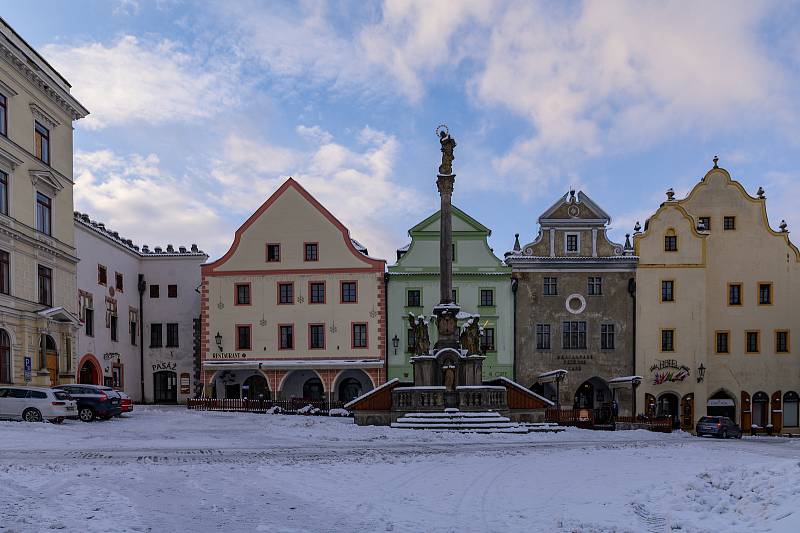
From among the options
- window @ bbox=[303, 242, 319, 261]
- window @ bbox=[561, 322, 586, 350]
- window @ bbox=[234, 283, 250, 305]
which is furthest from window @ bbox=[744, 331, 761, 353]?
window @ bbox=[234, 283, 250, 305]

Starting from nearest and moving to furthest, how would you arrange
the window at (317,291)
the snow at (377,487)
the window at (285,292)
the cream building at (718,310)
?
the snow at (377,487), the cream building at (718,310), the window at (317,291), the window at (285,292)

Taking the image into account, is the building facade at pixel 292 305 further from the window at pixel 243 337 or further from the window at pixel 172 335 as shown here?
Result: the window at pixel 172 335

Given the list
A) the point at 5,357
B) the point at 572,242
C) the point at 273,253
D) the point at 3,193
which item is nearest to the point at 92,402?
the point at 5,357

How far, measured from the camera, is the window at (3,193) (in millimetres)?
35156

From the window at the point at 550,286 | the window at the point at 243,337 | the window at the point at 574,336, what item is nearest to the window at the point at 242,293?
the window at the point at 243,337

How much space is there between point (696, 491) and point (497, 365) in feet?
118

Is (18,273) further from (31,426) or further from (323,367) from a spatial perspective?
(323,367)

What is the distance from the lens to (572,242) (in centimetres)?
4944

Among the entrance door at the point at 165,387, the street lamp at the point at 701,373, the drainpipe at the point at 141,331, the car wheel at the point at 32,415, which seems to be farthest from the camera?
the entrance door at the point at 165,387

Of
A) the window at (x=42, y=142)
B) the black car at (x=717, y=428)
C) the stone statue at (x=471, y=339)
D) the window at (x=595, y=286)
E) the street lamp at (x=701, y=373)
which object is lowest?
the black car at (x=717, y=428)

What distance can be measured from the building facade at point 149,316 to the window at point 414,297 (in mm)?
15385

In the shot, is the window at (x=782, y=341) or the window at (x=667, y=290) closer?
the window at (x=667, y=290)

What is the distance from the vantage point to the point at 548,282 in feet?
162

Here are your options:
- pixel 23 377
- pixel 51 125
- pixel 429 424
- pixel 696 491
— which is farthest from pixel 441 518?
pixel 51 125
